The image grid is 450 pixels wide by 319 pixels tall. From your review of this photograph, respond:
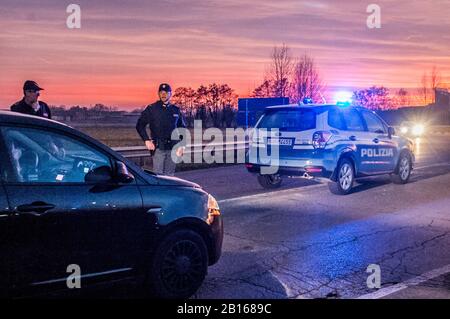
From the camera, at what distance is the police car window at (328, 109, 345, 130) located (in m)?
10.2

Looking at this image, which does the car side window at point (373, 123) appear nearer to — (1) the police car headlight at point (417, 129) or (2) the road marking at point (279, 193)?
(2) the road marking at point (279, 193)

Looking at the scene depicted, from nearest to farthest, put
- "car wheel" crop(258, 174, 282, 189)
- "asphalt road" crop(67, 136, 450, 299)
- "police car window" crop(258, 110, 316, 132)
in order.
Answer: "asphalt road" crop(67, 136, 450, 299) < "police car window" crop(258, 110, 316, 132) < "car wheel" crop(258, 174, 282, 189)

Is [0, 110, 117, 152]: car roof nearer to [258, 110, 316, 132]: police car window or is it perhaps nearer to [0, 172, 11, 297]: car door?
[0, 172, 11, 297]: car door

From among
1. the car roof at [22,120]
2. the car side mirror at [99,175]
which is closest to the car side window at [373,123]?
the car side mirror at [99,175]

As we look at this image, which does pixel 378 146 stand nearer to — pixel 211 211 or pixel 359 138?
pixel 359 138

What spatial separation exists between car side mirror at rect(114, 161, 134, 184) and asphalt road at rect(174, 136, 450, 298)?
129 centimetres

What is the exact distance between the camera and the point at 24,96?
7.33 meters

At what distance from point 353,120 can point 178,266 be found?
7034mm

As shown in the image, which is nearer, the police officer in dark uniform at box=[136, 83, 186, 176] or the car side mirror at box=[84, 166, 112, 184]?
the car side mirror at box=[84, 166, 112, 184]

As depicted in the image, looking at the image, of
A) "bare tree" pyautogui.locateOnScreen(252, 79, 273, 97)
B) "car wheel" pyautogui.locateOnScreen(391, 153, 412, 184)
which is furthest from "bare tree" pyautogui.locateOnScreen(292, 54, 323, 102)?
"car wheel" pyautogui.locateOnScreen(391, 153, 412, 184)

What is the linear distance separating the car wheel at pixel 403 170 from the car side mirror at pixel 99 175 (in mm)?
9274

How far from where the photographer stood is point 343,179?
10555mm

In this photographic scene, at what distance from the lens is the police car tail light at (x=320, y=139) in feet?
32.8
